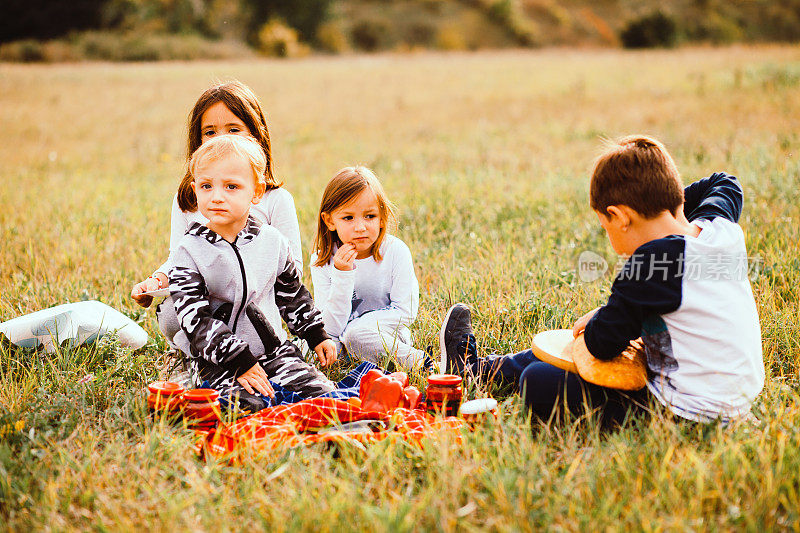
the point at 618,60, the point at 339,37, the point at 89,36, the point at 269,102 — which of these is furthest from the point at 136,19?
the point at 618,60

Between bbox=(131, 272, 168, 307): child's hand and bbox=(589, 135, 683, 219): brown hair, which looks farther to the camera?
bbox=(131, 272, 168, 307): child's hand

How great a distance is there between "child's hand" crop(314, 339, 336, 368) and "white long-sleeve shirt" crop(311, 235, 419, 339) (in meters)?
0.30

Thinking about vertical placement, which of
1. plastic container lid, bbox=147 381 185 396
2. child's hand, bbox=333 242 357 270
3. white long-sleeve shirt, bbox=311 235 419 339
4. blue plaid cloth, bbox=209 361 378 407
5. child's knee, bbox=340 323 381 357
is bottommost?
blue plaid cloth, bbox=209 361 378 407

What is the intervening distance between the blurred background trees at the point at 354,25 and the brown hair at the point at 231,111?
86.4 feet

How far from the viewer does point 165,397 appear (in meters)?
2.64

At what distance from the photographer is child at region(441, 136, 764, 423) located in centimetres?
239

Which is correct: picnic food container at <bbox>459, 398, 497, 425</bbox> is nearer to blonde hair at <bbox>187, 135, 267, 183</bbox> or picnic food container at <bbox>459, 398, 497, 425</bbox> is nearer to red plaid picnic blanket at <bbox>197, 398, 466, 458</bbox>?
red plaid picnic blanket at <bbox>197, 398, 466, 458</bbox>

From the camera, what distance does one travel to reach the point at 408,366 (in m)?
3.38

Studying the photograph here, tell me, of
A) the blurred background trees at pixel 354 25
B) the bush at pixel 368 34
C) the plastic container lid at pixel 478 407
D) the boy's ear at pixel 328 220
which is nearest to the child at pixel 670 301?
the plastic container lid at pixel 478 407

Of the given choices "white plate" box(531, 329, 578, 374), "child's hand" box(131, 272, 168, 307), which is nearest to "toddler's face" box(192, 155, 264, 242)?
"child's hand" box(131, 272, 168, 307)

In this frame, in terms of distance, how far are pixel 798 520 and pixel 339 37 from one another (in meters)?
33.4

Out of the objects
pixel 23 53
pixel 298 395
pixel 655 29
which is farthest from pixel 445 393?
pixel 655 29

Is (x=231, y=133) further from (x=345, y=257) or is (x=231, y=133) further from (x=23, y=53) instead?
(x=23, y=53)

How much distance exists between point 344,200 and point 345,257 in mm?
300
